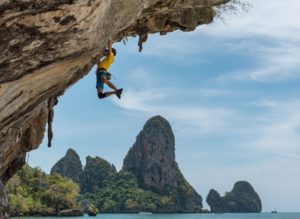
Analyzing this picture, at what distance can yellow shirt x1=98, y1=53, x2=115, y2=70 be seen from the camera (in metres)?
12.6

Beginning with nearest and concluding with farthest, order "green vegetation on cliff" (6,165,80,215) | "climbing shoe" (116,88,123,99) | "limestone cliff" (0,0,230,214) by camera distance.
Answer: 1. "limestone cliff" (0,0,230,214)
2. "climbing shoe" (116,88,123,99)
3. "green vegetation on cliff" (6,165,80,215)

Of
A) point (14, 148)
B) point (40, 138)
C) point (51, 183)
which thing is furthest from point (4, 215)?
point (51, 183)

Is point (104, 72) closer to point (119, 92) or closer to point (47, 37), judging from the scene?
point (119, 92)

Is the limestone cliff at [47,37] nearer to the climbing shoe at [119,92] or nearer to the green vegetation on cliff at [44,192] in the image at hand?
the climbing shoe at [119,92]

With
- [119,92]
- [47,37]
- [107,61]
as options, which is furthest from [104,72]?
[47,37]

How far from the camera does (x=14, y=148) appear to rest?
17.8m

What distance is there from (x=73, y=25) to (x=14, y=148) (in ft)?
35.8

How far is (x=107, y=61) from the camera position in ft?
41.6

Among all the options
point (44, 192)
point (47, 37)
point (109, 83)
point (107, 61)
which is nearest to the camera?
point (47, 37)

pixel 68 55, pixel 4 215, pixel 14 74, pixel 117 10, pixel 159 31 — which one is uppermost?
pixel 159 31

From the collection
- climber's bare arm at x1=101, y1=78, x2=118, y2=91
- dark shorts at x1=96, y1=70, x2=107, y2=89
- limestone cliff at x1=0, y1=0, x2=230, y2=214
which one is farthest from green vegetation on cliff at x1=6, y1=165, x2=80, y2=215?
limestone cliff at x1=0, y1=0, x2=230, y2=214

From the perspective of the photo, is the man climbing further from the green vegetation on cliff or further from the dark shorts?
the green vegetation on cliff

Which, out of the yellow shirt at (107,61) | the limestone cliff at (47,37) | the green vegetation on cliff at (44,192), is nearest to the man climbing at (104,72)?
the yellow shirt at (107,61)

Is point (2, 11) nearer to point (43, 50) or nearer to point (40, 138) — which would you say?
point (43, 50)
